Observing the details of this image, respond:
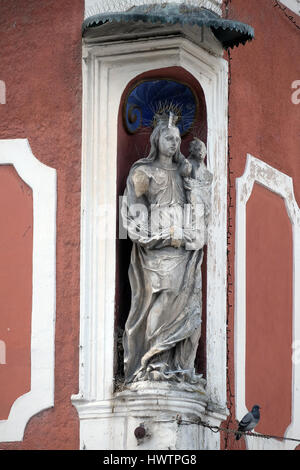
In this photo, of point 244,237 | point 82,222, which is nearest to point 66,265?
point 82,222

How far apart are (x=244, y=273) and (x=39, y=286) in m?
1.81

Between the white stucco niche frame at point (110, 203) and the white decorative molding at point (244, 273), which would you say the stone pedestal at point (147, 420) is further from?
the white decorative molding at point (244, 273)

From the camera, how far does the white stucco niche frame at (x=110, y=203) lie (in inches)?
745

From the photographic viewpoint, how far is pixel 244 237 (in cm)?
2005

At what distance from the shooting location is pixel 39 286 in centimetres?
1919

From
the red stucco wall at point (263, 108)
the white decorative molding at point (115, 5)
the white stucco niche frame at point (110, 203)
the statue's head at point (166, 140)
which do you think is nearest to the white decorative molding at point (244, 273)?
the red stucco wall at point (263, 108)

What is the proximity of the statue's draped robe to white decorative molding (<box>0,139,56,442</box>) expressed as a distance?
621 millimetres

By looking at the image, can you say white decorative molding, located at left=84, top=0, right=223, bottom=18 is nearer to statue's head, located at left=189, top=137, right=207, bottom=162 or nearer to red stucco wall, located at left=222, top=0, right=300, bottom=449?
red stucco wall, located at left=222, top=0, right=300, bottom=449

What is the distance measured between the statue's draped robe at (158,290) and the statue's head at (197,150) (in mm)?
457

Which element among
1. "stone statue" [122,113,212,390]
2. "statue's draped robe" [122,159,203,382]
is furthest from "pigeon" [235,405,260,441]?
"statue's draped robe" [122,159,203,382]

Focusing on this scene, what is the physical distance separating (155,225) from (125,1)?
1780 millimetres

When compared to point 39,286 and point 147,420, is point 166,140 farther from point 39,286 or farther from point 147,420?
point 147,420

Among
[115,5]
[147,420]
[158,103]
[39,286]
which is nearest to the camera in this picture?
[147,420]

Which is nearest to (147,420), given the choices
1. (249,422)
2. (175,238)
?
(249,422)
